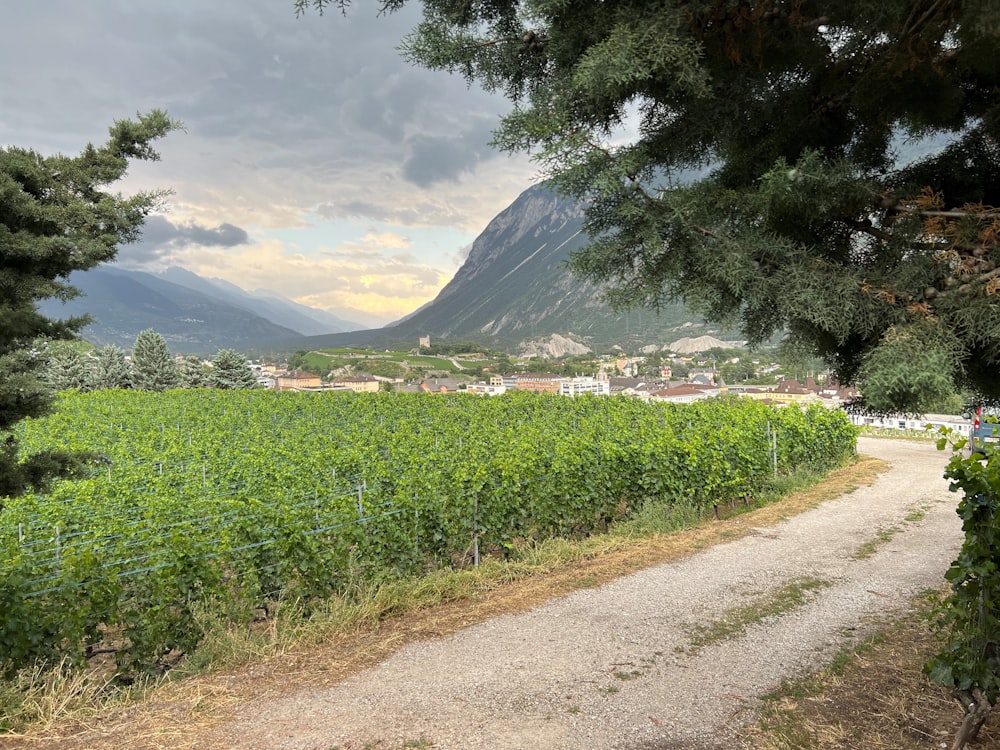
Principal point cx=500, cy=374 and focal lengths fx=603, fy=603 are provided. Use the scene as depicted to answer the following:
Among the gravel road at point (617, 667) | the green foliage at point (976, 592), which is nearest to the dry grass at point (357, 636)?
the gravel road at point (617, 667)

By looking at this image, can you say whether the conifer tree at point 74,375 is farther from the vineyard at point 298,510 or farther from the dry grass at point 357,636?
the dry grass at point 357,636

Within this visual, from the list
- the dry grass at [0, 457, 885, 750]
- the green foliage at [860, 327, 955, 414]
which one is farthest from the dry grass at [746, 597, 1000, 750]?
the dry grass at [0, 457, 885, 750]

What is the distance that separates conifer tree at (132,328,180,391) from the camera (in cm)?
6269

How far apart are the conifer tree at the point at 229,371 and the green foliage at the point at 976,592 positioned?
6787cm

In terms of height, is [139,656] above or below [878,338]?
below

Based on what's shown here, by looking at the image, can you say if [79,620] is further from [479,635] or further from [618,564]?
[618,564]

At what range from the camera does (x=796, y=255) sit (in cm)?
239

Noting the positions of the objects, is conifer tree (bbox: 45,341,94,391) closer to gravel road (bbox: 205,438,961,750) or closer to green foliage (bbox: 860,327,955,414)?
gravel road (bbox: 205,438,961,750)

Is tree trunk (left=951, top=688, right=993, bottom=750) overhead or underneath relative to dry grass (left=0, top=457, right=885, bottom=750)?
overhead

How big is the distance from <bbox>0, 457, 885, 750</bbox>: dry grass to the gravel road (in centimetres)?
25

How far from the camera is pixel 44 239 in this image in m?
3.19

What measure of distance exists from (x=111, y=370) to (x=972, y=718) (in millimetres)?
73091

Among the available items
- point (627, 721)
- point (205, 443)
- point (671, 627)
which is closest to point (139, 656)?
point (627, 721)

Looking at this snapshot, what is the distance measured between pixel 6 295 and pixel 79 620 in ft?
13.2
